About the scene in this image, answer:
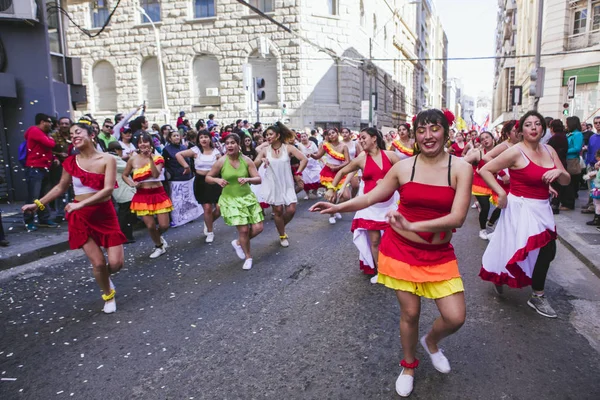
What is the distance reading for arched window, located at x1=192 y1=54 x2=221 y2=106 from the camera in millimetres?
24031

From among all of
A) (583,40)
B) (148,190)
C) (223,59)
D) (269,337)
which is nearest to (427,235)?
(269,337)

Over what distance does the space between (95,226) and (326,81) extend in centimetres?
2121

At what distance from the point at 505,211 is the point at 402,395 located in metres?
2.43

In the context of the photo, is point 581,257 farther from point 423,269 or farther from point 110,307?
point 110,307

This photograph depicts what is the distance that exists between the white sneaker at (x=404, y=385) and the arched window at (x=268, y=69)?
70.9ft

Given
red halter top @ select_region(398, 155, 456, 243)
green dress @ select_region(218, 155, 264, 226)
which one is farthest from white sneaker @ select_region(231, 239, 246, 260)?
red halter top @ select_region(398, 155, 456, 243)

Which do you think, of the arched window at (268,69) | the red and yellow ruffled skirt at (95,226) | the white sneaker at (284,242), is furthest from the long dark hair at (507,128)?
the arched window at (268,69)

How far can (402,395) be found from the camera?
2.96m

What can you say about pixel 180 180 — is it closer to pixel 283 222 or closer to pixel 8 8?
pixel 283 222

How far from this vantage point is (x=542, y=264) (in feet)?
14.3

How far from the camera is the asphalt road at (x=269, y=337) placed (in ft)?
10.4

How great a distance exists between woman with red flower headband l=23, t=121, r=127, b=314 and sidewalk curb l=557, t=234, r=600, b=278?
18.6 ft

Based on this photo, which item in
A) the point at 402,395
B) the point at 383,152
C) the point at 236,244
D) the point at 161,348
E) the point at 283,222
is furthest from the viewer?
the point at 283,222

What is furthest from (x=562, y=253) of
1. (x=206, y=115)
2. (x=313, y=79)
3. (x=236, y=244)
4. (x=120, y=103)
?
(x=120, y=103)
